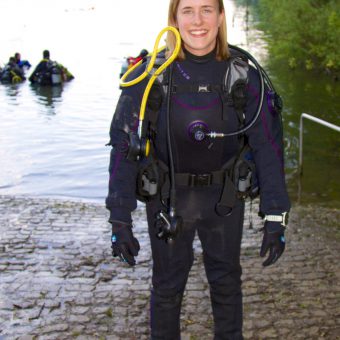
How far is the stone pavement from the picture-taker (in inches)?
156

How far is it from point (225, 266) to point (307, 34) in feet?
75.0

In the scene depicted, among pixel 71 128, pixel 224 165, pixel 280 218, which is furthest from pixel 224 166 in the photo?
pixel 71 128

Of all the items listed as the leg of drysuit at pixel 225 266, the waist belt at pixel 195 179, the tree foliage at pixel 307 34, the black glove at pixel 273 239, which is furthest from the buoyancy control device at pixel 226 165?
the tree foliage at pixel 307 34

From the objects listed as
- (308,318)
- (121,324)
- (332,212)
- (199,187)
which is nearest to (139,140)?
(199,187)

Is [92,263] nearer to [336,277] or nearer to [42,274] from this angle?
[42,274]

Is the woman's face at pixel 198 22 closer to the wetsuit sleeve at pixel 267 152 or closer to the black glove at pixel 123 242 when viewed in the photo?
the wetsuit sleeve at pixel 267 152

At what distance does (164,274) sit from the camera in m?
3.32

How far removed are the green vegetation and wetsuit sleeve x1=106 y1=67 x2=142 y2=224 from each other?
19.4 metres

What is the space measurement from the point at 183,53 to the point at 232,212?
3.38ft

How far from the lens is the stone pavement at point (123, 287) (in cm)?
396

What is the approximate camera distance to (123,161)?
3115mm

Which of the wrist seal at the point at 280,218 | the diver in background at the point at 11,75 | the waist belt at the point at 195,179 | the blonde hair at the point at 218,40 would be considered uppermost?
the blonde hair at the point at 218,40

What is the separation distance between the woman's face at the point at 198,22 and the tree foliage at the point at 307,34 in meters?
19.0

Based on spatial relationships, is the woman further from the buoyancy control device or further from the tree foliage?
the tree foliage
